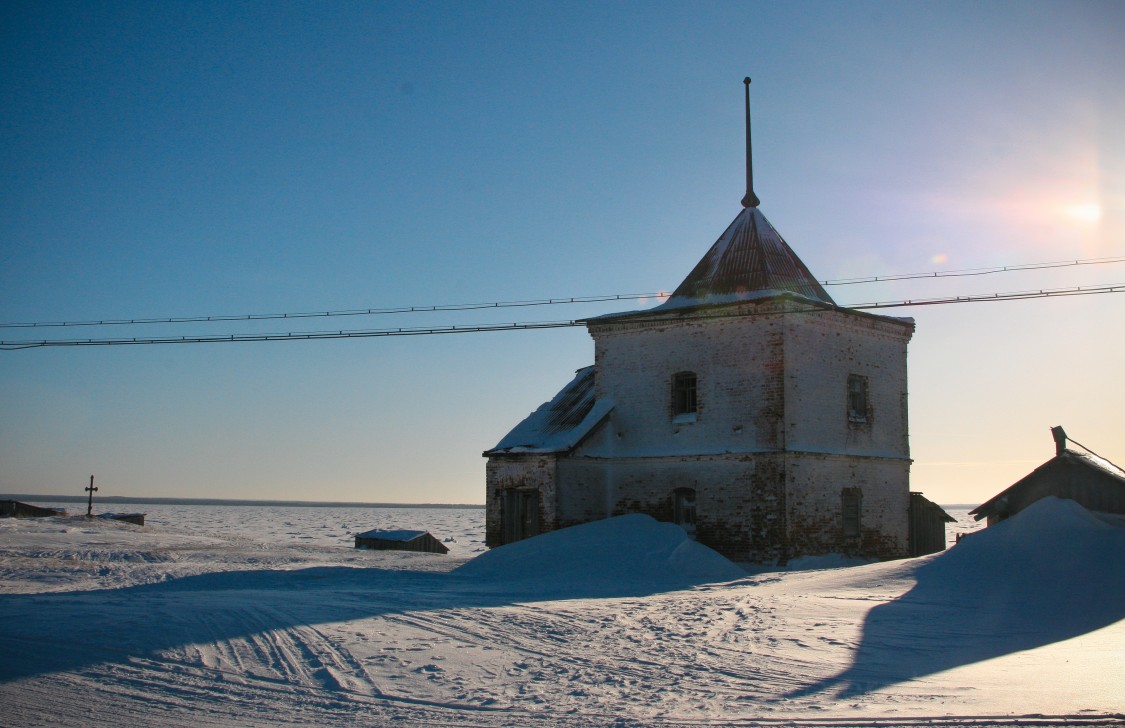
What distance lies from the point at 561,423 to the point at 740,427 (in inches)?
229

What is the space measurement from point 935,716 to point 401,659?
5.38 metres

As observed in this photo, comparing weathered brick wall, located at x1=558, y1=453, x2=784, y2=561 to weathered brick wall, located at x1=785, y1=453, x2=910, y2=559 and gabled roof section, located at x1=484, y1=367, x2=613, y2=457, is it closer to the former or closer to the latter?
weathered brick wall, located at x1=785, y1=453, x2=910, y2=559

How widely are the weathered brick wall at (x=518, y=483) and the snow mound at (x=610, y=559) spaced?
1530 mm

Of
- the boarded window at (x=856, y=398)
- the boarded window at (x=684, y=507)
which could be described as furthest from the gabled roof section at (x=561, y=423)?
the boarded window at (x=856, y=398)

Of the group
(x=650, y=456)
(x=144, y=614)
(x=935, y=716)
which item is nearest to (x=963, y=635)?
(x=935, y=716)

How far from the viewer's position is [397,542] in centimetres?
4019

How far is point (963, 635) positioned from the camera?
520 inches

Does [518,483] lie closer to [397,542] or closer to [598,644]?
[397,542]

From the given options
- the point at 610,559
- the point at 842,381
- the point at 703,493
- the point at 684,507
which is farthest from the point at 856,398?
the point at 610,559

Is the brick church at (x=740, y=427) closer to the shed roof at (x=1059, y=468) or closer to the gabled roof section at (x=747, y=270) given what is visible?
the gabled roof section at (x=747, y=270)

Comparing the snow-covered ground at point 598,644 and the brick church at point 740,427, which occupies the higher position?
the brick church at point 740,427

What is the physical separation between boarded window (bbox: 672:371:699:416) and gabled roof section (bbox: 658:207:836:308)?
1899 millimetres

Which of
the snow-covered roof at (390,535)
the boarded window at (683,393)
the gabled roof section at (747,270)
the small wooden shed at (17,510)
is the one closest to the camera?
the boarded window at (683,393)

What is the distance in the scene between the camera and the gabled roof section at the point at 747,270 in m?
26.3
